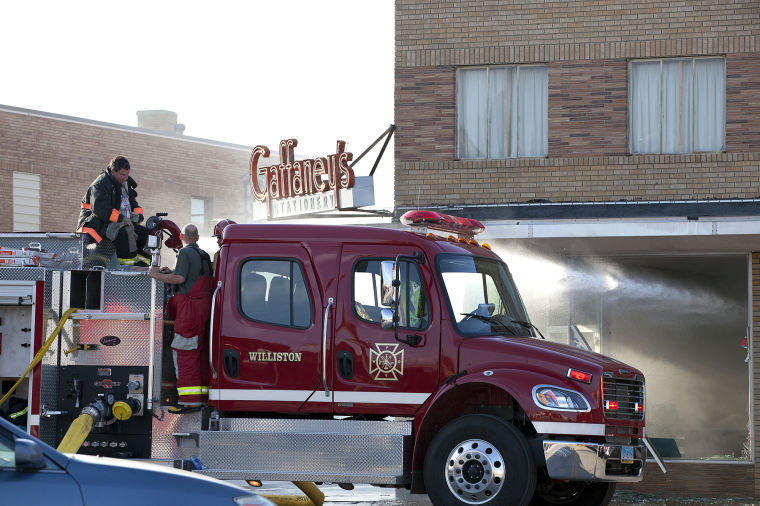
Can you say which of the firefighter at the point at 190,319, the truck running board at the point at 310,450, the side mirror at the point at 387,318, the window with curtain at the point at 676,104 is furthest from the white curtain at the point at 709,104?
the firefighter at the point at 190,319

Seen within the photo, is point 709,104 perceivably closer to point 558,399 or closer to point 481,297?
point 481,297

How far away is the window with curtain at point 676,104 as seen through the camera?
600 inches

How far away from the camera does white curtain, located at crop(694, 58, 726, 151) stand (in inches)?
598

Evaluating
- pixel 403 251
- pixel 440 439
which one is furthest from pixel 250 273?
pixel 440 439

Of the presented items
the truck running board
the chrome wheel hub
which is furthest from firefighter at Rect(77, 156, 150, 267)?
the chrome wheel hub

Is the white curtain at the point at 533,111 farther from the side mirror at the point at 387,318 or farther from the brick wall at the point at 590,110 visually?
the side mirror at the point at 387,318

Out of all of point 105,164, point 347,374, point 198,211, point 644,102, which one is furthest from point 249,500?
point 198,211

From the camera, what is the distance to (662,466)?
541 inches

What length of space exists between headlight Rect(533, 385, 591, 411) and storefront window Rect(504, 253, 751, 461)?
6.09 meters

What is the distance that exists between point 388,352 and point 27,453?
4.25 meters

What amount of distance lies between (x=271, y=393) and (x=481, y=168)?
7004mm

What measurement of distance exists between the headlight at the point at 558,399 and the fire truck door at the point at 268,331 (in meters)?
1.70

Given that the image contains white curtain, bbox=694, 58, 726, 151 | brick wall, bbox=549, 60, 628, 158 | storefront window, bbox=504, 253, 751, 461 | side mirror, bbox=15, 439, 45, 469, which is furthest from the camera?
brick wall, bbox=549, 60, 628, 158

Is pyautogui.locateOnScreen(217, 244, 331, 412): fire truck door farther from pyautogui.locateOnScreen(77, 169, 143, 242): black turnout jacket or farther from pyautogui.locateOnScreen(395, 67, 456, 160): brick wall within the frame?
pyautogui.locateOnScreen(395, 67, 456, 160): brick wall
